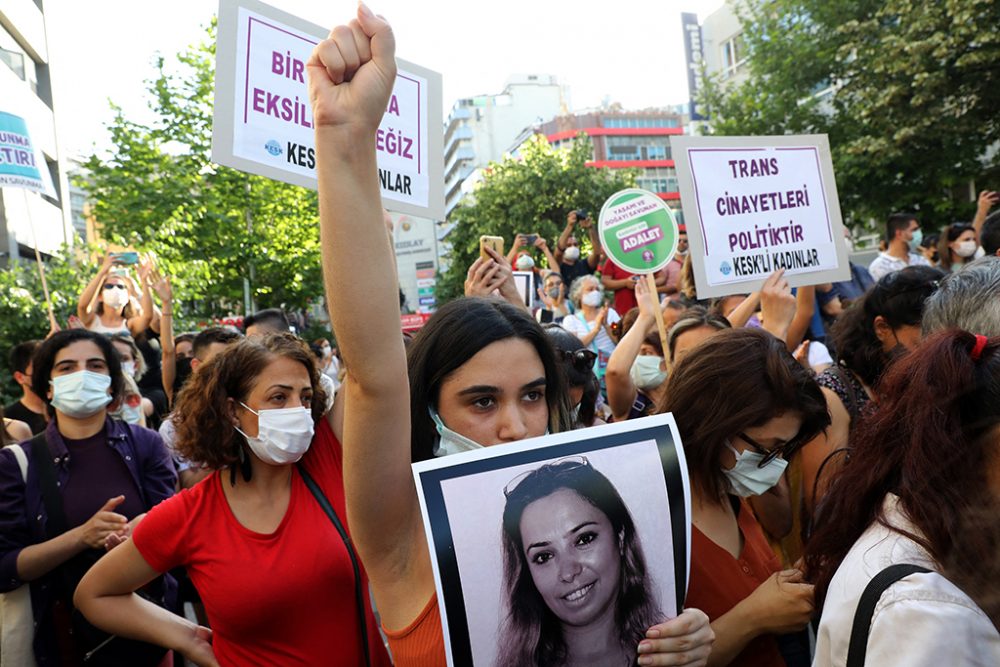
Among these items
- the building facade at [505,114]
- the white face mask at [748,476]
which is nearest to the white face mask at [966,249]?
the white face mask at [748,476]

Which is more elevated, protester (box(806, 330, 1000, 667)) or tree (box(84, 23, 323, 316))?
tree (box(84, 23, 323, 316))

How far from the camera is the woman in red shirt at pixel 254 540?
2656 millimetres

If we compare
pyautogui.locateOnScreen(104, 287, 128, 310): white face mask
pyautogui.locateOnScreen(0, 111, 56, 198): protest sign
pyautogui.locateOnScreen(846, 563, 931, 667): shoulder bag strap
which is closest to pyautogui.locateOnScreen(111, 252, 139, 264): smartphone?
pyautogui.locateOnScreen(104, 287, 128, 310): white face mask

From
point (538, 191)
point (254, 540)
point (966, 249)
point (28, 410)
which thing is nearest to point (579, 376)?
point (254, 540)

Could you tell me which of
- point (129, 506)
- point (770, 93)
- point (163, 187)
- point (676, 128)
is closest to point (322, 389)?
point (129, 506)

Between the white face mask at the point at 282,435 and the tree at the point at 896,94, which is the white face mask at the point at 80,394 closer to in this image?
the white face mask at the point at 282,435

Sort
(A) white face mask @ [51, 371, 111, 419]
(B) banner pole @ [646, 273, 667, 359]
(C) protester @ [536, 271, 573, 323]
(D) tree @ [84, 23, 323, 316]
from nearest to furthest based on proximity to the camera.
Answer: (A) white face mask @ [51, 371, 111, 419]
(B) banner pole @ [646, 273, 667, 359]
(C) protester @ [536, 271, 573, 323]
(D) tree @ [84, 23, 323, 316]

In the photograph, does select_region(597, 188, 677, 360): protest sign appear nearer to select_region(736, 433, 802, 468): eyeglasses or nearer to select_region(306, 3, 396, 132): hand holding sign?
select_region(736, 433, 802, 468): eyeglasses

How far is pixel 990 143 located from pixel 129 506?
2071cm

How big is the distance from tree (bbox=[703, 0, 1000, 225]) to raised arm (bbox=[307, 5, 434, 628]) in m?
18.9

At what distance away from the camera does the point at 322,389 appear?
3.29 m

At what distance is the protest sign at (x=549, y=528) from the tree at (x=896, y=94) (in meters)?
18.8

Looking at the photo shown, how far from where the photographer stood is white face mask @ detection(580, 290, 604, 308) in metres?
8.95

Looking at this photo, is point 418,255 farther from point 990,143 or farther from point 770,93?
point 990,143
